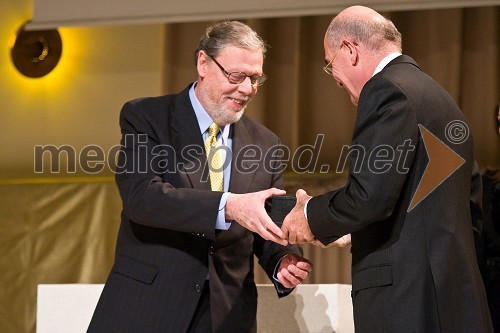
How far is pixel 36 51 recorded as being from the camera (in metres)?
5.70

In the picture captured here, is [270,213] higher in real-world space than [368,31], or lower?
lower

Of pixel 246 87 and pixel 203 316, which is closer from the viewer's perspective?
pixel 203 316

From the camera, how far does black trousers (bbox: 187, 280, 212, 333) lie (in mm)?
2574

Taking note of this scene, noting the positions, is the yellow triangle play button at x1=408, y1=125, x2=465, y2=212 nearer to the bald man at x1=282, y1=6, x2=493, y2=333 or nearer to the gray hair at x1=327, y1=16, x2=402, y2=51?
the bald man at x1=282, y1=6, x2=493, y2=333

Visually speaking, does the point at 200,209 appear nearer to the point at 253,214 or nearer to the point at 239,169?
the point at 253,214

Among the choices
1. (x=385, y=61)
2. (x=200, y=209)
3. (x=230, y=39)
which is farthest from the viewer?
(x=230, y=39)

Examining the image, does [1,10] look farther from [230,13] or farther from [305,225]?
[305,225]

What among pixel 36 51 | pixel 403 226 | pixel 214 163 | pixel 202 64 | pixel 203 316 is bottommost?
pixel 203 316

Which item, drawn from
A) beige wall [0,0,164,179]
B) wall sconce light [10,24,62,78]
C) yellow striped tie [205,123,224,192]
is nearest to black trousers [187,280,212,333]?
yellow striped tie [205,123,224,192]

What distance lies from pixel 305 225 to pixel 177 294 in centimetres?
48

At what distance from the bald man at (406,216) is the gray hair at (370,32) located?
0.13 meters

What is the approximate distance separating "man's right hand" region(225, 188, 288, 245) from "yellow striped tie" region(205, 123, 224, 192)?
0.46 feet

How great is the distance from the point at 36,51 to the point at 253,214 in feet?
12.0

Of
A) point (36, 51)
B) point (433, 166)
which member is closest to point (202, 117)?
point (433, 166)
